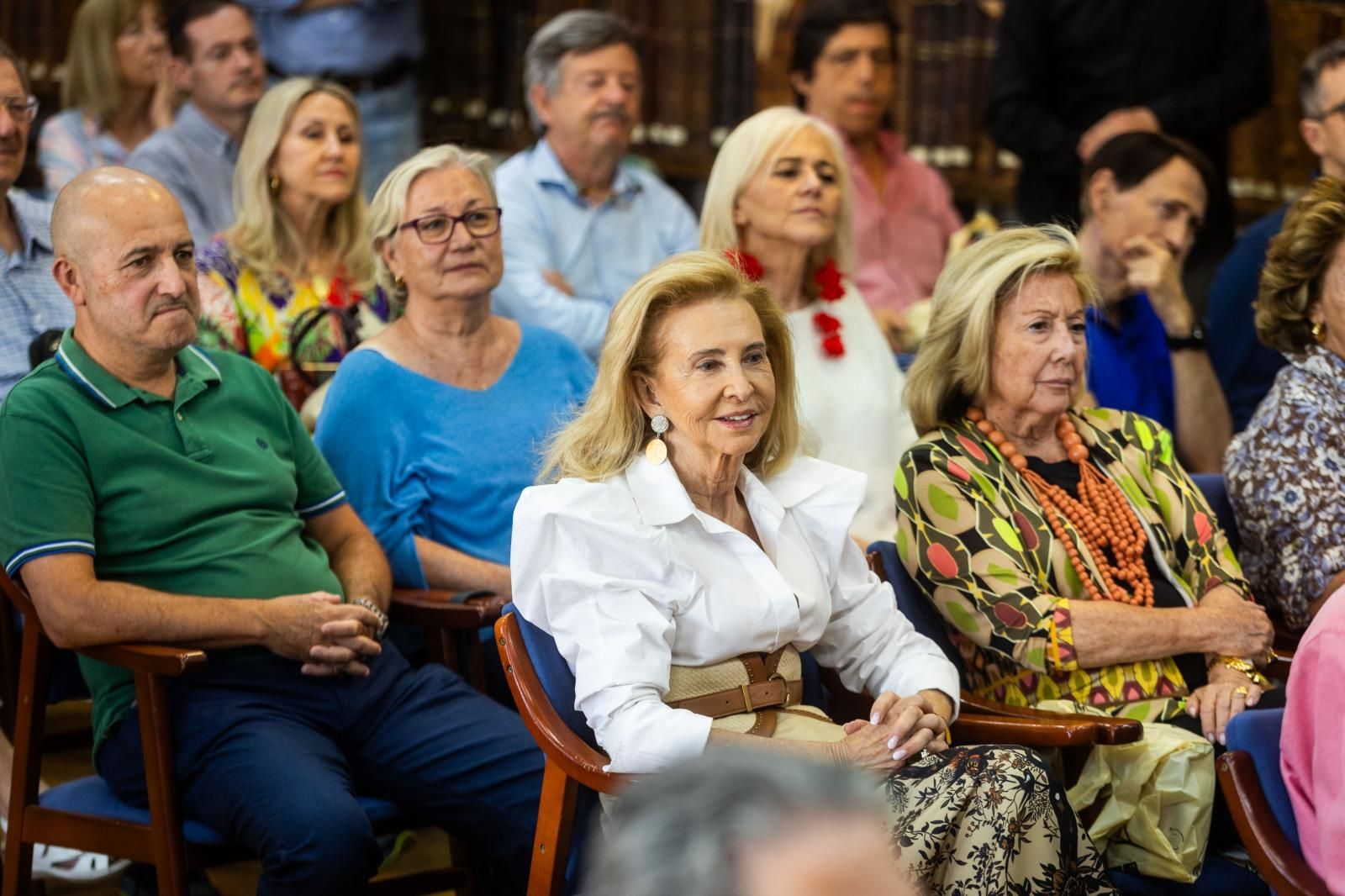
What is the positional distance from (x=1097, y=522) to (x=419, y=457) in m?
1.27

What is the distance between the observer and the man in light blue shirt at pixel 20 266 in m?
3.31

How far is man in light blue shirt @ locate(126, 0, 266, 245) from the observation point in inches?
172

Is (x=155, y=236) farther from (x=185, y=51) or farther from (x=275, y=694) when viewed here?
(x=185, y=51)

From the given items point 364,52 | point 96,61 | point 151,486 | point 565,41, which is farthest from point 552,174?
point 151,486

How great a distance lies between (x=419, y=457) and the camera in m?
3.15

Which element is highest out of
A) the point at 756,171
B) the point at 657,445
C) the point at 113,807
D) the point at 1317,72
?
the point at 1317,72

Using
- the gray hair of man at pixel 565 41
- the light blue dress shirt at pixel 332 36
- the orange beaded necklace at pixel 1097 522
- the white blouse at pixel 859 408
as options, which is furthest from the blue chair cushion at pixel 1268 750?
the light blue dress shirt at pixel 332 36

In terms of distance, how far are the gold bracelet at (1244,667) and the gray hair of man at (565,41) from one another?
242 cm

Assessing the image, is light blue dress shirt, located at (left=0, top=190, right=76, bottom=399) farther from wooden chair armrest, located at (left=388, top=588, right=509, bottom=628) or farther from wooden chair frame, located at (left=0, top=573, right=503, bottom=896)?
wooden chair armrest, located at (left=388, top=588, right=509, bottom=628)

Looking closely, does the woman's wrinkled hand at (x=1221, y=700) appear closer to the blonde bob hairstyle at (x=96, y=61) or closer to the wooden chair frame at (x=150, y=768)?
the wooden chair frame at (x=150, y=768)

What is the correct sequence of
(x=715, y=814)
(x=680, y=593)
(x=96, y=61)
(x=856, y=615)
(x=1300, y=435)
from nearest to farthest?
1. (x=715, y=814)
2. (x=680, y=593)
3. (x=856, y=615)
4. (x=1300, y=435)
5. (x=96, y=61)

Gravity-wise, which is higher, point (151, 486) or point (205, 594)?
point (151, 486)

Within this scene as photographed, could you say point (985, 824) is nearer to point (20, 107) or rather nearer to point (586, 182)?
point (20, 107)

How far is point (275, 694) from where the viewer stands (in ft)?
8.81
